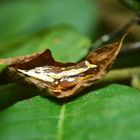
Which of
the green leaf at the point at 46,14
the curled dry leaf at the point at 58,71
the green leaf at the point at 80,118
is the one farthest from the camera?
the green leaf at the point at 46,14

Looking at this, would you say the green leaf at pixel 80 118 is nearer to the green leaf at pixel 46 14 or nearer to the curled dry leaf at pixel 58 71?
the curled dry leaf at pixel 58 71

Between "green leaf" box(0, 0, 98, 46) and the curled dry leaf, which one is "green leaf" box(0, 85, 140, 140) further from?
"green leaf" box(0, 0, 98, 46)

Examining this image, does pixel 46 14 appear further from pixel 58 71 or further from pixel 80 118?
pixel 80 118

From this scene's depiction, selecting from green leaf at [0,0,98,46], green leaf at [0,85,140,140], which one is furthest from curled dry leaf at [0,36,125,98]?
green leaf at [0,0,98,46]

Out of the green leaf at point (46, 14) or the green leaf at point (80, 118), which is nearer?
the green leaf at point (80, 118)

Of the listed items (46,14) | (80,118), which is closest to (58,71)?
(80,118)

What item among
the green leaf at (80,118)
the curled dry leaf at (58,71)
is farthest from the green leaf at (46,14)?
the green leaf at (80,118)

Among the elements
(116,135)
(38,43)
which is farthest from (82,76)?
(38,43)
